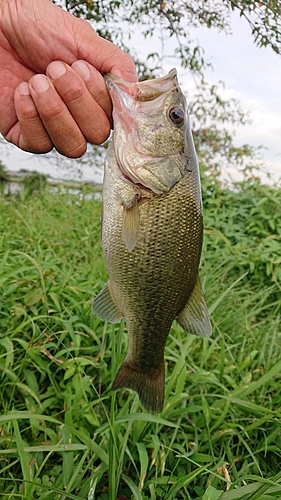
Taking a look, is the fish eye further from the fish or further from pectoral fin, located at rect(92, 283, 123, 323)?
pectoral fin, located at rect(92, 283, 123, 323)

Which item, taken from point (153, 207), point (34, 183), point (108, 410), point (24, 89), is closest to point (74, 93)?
point (24, 89)

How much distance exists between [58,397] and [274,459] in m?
1.10

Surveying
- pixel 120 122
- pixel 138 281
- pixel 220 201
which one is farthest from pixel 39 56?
pixel 220 201

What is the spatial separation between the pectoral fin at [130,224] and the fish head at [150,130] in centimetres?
9

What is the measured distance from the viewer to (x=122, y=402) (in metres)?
2.32

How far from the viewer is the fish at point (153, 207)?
4.89 feet

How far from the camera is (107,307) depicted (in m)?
1.65

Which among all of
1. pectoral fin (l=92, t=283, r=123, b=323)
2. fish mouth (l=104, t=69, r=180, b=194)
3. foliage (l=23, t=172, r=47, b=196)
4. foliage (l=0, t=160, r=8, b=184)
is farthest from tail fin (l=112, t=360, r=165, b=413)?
foliage (l=0, t=160, r=8, b=184)

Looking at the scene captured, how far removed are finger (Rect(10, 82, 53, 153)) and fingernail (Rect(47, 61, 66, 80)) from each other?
3.9 inches

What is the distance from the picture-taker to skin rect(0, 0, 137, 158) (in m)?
Answer: 1.45

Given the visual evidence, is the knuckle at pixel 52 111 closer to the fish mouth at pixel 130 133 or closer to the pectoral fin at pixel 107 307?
the fish mouth at pixel 130 133

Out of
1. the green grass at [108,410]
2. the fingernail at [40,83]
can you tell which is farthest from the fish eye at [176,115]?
the green grass at [108,410]

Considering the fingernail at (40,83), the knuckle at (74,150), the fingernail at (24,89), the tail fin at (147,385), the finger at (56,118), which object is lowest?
the tail fin at (147,385)

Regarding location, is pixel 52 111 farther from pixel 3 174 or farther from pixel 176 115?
pixel 3 174
